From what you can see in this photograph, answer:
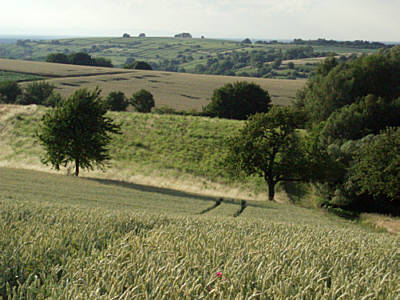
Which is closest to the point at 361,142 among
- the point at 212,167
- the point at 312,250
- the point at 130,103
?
the point at 212,167

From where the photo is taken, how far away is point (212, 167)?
40.9 metres

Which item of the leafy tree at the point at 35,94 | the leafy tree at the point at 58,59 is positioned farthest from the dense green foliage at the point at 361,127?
the leafy tree at the point at 58,59

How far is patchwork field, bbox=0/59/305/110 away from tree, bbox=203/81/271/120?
18.8ft

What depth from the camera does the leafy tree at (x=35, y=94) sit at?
7581cm

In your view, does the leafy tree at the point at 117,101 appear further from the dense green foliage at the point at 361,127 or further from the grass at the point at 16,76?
the dense green foliage at the point at 361,127

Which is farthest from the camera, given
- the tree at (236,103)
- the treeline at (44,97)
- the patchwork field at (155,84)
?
the patchwork field at (155,84)

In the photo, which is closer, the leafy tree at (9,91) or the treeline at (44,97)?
the treeline at (44,97)

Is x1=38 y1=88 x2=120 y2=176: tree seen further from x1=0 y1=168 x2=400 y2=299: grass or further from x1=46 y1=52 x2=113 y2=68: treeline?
x1=46 y1=52 x2=113 y2=68: treeline

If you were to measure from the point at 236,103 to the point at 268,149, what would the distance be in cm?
3829

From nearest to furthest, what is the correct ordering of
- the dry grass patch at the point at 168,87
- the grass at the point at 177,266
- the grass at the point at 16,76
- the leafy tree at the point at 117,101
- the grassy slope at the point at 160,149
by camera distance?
the grass at the point at 177,266
the grassy slope at the point at 160,149
the leafy tree at the point at 117,101
the dry grass patch at the point at 168,87
the grass at the point at 16,76

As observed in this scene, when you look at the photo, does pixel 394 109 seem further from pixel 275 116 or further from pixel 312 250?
pixel 312 250

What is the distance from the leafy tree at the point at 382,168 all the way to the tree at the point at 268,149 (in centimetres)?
487

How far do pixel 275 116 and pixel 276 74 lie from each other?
124064 millimetres

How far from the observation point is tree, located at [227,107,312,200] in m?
34.2
